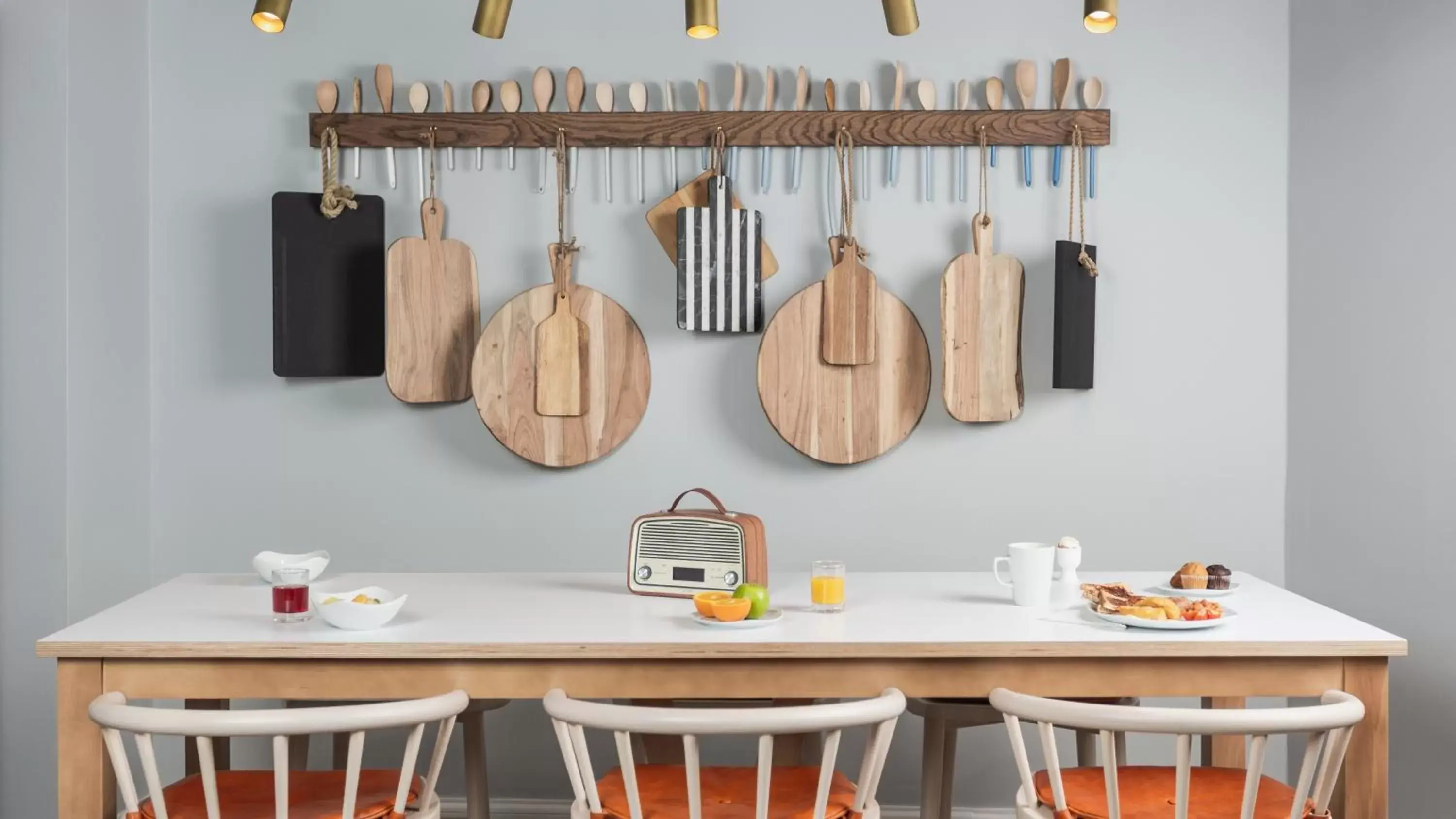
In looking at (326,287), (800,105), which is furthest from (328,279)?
(800,105)

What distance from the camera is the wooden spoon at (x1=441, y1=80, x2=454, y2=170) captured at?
9.90 ft

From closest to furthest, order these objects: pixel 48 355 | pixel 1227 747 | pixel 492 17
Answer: pixel 492 17
pixel 1227 747
pixel 48 355

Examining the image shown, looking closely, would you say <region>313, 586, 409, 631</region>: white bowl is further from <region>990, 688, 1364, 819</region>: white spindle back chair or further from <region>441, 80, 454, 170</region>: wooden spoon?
<region>441, 80, 454, 170</region>: wooden spoon

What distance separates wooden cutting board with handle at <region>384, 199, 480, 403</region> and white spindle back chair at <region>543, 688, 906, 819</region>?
1.45 metres

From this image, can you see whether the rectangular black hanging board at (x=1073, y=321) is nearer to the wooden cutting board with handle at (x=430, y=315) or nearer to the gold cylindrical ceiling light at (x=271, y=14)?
the wooden cutting board with handle at (x=430, y=315)

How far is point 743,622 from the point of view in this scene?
2.00m

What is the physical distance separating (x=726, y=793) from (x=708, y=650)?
238 millimetres

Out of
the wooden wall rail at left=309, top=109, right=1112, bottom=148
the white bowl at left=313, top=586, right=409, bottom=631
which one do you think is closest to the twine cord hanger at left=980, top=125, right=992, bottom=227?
the wooden wall rail at left=309, top=109, right=1112, bottom=148

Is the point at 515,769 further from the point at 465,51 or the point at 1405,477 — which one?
the point at 1405,477

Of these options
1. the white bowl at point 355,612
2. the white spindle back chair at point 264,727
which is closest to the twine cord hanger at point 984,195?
the white bowl at point 355,612

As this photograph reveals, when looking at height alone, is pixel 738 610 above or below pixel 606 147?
below

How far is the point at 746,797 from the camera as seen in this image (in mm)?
1889

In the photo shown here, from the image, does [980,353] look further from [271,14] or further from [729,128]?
[271,14]

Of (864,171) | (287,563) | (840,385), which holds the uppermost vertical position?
(864,171)
